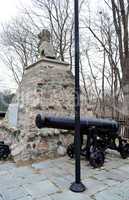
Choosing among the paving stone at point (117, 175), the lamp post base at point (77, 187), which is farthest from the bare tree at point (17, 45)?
the lamp post base at point (77, 187)

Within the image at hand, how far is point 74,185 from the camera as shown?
3184mm

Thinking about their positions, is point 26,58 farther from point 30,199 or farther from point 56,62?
point 30,199

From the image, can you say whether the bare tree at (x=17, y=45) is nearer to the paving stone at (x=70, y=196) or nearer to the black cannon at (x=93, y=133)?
the black cannon at (x=93, y=133)

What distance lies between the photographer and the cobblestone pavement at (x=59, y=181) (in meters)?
2.97

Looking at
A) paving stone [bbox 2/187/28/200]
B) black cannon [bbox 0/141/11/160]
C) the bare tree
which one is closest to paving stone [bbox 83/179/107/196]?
paving stone [bbox 2/187/28/200]

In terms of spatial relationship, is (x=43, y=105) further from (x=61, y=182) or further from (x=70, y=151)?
(x=61, y=182)

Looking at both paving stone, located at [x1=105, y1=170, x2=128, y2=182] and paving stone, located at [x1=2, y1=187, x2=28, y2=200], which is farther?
paving stone, located at [x1=105, y1=170, x2=128, y2=182]

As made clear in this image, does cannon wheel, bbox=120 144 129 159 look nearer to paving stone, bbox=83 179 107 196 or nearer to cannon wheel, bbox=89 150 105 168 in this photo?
cannon wheel, bbox=89 150 105 168

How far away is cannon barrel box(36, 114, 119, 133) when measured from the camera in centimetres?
397

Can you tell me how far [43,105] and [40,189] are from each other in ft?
8.81

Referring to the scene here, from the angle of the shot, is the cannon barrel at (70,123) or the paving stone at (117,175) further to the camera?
the cannon barrel at (70,123)

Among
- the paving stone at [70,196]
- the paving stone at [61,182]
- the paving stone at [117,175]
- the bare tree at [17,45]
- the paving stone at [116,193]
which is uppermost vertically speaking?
the bare tree at [17,45]

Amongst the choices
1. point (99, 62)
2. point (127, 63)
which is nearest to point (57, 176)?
point (127, 63)

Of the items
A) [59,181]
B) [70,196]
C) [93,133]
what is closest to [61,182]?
[59,181]
